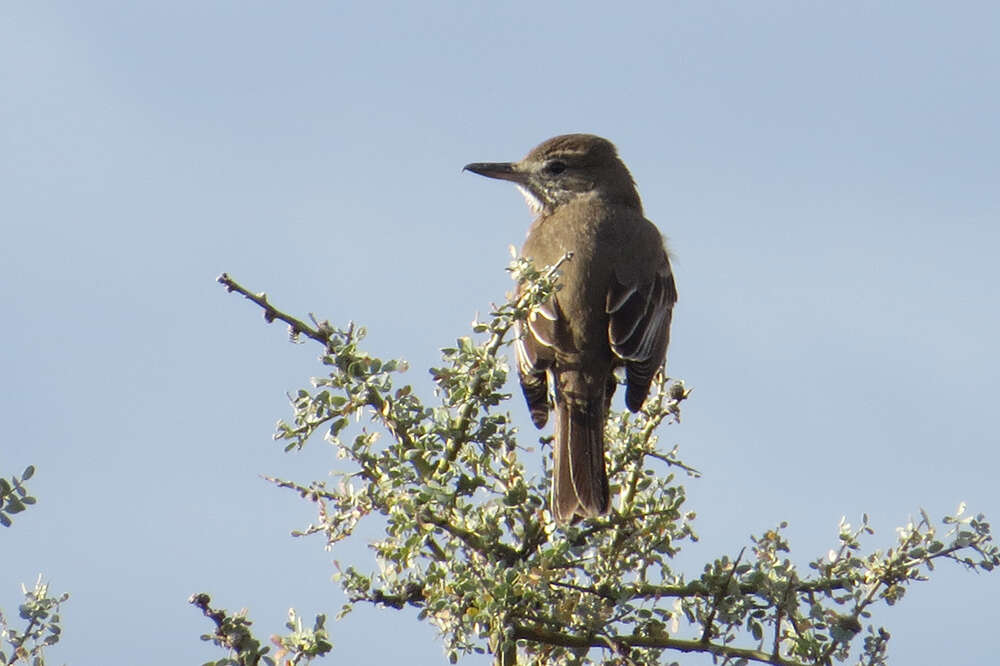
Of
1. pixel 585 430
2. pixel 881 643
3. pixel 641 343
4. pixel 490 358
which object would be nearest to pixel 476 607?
pixel 490 358

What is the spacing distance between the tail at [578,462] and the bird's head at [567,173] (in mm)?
2557

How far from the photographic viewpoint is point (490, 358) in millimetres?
3926

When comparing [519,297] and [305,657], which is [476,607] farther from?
[519,297]

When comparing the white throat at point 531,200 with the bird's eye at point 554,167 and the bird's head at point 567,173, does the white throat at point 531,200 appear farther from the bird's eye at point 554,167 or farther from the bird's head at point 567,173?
the bird's eye at point 554,167

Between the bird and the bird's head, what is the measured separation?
0.16 meters

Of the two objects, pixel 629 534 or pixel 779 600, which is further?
pixel 629 534

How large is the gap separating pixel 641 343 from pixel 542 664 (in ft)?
9.09

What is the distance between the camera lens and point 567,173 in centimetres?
861

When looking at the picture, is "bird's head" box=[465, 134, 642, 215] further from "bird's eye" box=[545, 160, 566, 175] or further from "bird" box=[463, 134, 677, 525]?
"bird" box=[463, 134, 677, 525]

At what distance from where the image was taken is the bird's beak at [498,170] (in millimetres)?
8688

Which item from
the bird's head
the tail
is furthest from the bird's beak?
the tail

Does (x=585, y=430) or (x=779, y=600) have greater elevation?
(x=585, y=430)

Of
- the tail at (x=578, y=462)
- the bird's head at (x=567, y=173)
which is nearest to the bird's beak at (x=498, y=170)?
the bird's head at (x=567, y=173)

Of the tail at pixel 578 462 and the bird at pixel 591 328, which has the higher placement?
the bird at pixel 591 328
